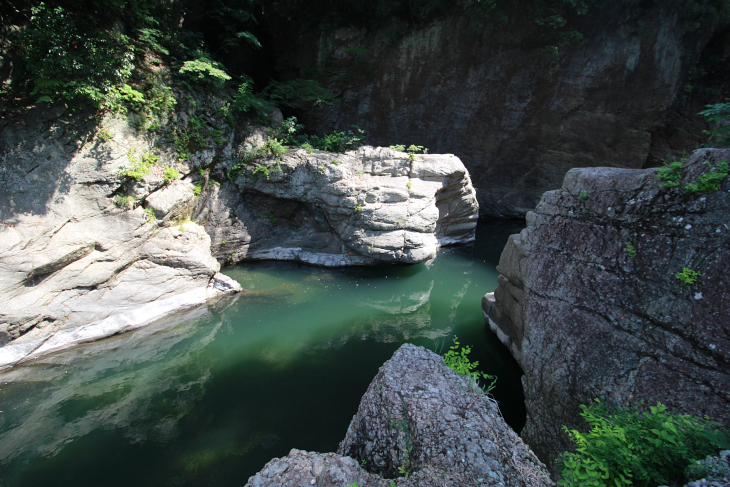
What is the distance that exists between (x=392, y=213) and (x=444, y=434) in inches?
329

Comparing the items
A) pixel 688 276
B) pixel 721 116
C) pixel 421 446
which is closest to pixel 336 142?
pixel 721 116

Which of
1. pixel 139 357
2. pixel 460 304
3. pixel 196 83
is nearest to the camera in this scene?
pixel 139 357

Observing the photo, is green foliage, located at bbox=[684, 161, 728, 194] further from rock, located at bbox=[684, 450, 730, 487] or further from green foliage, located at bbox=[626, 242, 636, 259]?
rock, located at bbox=[684, 450, 730, 487]

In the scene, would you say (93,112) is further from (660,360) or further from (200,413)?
(660,360)

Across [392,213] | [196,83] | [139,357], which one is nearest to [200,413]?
[139,357]

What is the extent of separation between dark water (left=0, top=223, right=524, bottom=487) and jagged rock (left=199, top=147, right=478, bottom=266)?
193cm

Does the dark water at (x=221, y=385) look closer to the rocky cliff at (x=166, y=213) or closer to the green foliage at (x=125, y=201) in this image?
the rocky cliff at (x=166, y=213)

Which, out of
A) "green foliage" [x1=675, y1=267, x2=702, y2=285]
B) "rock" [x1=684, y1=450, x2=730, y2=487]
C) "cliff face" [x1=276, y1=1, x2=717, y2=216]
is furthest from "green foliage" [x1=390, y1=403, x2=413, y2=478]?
"cliff face" [x1=276, y1=1, x2=717, y2=216]

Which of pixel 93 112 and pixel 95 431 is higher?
pixel 93 112

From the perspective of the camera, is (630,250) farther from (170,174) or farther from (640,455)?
(170,174)

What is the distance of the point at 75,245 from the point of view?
7238mm

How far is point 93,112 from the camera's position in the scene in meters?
7.79

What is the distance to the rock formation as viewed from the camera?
2.41 meters

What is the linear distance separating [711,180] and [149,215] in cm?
1070
